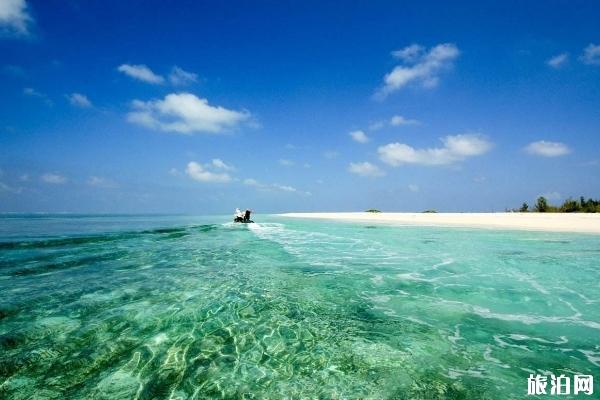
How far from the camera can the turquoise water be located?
3.92m

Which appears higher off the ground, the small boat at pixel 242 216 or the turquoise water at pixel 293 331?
the small boat at pixel 242 216

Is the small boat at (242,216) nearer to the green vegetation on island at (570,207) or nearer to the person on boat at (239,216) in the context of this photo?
the person on boat at (239,216)

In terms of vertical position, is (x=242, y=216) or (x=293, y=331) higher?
(x=242, y=216)

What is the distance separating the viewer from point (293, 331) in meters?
5.52

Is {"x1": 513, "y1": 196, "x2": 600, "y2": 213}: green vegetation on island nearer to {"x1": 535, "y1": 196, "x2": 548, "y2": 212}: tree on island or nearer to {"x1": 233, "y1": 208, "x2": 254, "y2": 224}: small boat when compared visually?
{"x1": 535, "y1": 196, "x2": 548, "y2": 212}: tree on island

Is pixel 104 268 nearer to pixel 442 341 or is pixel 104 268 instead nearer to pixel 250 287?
pixel 250 287

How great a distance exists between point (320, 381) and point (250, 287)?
15.7ft

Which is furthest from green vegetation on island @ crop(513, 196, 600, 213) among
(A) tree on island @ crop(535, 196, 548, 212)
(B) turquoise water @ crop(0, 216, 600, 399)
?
(B) turquoise water @ crop(0, 216, 600, 399)

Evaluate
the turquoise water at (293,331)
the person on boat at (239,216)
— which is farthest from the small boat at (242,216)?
the turquoise water at (293,331)

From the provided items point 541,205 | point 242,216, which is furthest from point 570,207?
point 242,216

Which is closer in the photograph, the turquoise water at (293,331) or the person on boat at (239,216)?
the turquoise water at (293,331)

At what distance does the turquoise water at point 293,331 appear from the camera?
392 centimetres

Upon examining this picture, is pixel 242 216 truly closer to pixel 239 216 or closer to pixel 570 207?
pixel 239 216

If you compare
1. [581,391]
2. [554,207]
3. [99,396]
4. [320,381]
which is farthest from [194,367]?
[554,207]
